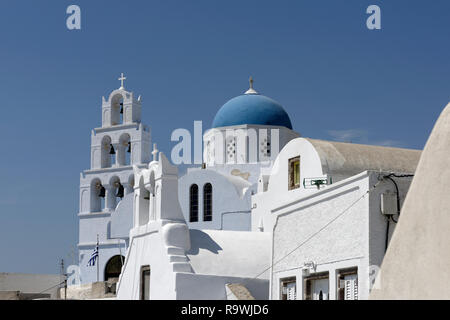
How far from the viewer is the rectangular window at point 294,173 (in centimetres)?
2017

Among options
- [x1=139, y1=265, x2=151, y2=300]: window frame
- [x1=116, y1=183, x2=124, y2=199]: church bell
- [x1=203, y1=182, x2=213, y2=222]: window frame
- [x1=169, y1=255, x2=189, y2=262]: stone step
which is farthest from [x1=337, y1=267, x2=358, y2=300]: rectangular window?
[x1=116, y1=183, x2=124, y2=199]: church bell

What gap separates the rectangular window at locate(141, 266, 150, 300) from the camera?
19.1 m

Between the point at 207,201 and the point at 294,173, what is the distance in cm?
695

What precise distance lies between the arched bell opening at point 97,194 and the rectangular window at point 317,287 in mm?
20400

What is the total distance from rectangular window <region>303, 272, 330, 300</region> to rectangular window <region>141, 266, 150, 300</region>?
16.6ft

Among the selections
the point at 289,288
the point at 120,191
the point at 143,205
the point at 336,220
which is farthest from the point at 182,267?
the point at 120,191

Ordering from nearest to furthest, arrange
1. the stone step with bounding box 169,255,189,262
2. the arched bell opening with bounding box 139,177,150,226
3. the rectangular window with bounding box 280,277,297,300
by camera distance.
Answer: the rectangular window with bounding box 280,277,297,300, the stone step with bounding box 169,255,189,262, the arched bell opening with bounding box 139,177,150,226

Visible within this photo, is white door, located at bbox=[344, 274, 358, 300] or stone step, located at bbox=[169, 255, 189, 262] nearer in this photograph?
white door, located at bbox=[344, 274, 358, 300]

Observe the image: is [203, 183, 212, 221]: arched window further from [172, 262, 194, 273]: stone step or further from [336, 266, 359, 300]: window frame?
[336, 266, 359, 300]: window frame

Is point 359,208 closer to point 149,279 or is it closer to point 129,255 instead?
point 149,279

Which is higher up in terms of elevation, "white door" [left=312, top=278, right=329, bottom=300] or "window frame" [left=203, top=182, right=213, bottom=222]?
"window frame" [left=203, top=182, right=213, bottom=222]

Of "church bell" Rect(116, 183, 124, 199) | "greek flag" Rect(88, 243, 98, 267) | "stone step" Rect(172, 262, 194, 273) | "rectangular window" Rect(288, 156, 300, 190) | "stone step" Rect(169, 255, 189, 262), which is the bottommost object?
"stone step" Rect(172, 262, 194, 273)

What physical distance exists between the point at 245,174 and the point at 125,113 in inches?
284

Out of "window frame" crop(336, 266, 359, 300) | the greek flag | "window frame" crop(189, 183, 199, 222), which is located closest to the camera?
"window frame" crop(336, 266, 359, 300)
